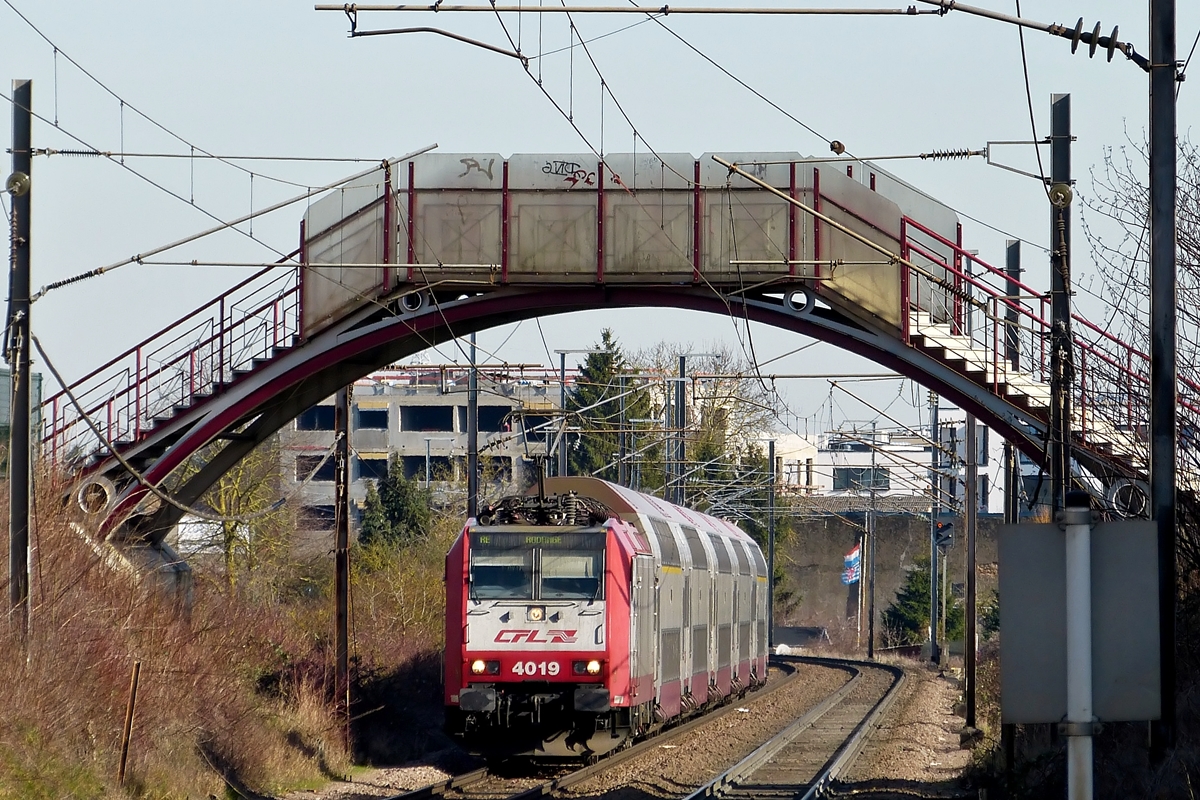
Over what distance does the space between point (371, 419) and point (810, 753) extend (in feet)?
242

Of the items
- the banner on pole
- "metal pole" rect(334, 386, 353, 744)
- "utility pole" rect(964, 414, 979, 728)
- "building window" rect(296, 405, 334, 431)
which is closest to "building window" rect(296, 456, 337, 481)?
"building window" rect(296, 405, 334, 431)

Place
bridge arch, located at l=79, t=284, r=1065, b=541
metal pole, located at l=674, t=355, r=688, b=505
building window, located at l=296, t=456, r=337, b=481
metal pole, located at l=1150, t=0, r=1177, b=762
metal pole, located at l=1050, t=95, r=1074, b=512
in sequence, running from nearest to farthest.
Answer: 1. metal pole, located at l=1150, t=0, r=1177, b=762
2. metal pole, located at l=1050, t=95, r=1074, b=512
3. bridge arch, located at l=79, t=284, r=1065, b=541
4. metal pole, located at l=674, t=355, r=688, b=505
5. building window, located at l=296, t=456, r=337, b=481

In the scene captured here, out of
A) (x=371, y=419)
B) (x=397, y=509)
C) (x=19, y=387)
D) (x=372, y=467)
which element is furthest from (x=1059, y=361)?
(x=371, y=419)

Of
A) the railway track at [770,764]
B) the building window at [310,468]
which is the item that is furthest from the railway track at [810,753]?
the building window at [310,468]

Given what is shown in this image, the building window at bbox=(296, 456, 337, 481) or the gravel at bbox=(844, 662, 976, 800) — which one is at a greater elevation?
the building window at bbox=(296, 456, 337, 481)

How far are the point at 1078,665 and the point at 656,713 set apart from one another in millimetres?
14005

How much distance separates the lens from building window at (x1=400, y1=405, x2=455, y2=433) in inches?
3684

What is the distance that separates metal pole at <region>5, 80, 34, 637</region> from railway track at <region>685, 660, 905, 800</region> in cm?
744

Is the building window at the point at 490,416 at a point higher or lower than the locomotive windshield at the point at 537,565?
higher

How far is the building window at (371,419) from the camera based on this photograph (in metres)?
94.5

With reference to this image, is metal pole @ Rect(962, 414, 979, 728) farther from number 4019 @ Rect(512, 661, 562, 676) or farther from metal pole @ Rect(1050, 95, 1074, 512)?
metal pole @ Rect(1050, 95, 1074, 512)

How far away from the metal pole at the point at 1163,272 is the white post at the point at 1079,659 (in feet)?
10.2

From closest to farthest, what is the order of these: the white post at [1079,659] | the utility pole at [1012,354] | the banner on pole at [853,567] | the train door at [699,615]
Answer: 1. the white post at [1079,659]
2. the utility pole at [1012,354]
3. the train door at [699,615]
4. the banner on pole at [853,567]

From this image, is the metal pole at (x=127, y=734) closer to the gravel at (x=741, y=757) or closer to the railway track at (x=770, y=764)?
the railway track at (x=770, y=764)
